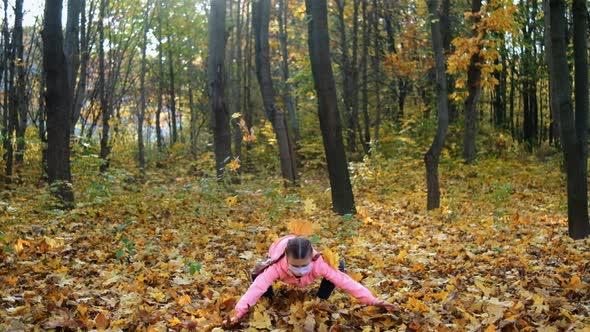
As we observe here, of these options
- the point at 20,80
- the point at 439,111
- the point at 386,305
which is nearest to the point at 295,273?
the point at 386,305

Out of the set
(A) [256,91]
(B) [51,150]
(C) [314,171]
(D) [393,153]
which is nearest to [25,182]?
(B) [51,150]

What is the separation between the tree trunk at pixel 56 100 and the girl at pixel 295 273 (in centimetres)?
573

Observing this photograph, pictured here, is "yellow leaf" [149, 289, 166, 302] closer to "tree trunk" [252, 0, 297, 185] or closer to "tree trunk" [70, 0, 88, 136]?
"tree trunk" [252, 0, 297, 185]

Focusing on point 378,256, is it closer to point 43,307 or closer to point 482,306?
point 482,306

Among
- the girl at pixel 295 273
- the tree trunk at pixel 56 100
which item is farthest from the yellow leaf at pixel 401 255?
the tree trunk at pixel 56 100

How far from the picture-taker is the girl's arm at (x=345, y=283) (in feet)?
15.0

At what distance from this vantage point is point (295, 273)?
181 inches

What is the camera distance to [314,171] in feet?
75.4

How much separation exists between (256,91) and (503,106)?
14.8 m

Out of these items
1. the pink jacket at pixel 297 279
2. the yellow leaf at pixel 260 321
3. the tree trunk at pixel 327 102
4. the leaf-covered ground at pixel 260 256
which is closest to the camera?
the yellow leaf at pixel 260 321

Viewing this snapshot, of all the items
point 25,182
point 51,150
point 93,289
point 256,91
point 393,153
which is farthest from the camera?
point 256,91

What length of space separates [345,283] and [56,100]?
22.9 feet

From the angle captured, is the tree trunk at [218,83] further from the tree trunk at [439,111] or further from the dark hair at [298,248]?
the dark hair at [298,248]

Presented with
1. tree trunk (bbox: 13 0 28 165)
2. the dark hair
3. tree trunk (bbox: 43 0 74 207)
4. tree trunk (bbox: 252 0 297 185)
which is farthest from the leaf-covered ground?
tree trunk (bbox: 13 0 28 165)
